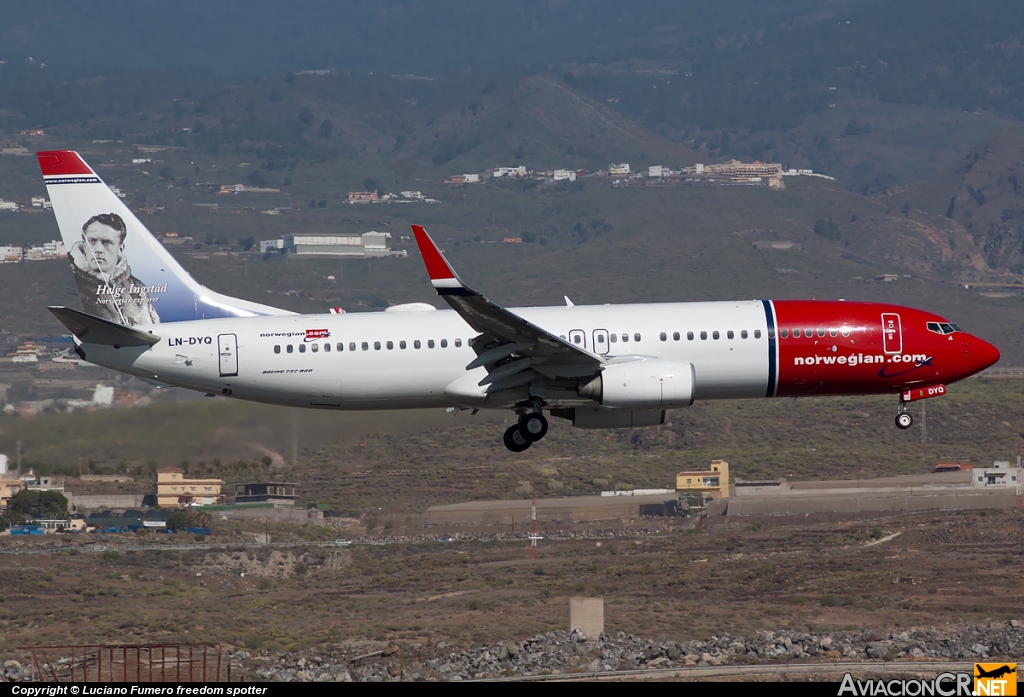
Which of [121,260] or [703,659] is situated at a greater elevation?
[121,260]

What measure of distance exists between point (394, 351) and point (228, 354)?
587 centimetres

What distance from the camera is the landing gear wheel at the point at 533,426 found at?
50.4 meters

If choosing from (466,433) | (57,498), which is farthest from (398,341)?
(466,433)

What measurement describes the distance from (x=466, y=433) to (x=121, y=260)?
73.7m

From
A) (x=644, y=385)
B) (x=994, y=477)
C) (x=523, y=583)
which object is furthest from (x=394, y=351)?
(x=994, y=477)

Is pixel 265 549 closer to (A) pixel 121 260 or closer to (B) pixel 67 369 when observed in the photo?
(A) pixel 121 260

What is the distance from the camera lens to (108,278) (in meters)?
52.1

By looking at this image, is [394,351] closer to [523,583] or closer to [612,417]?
[612,417]

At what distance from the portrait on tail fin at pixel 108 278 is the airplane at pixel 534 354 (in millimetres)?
66

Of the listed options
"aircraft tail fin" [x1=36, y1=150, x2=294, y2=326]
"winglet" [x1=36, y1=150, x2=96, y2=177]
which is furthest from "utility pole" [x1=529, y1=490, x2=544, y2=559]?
"winglet" [x1=36, y1=150, x2=96, y2=177]

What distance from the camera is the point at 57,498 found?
102 meters

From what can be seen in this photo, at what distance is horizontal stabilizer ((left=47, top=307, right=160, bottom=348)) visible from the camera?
157ft

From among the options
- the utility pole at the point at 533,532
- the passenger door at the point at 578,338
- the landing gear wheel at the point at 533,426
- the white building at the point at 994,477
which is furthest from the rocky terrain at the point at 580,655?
the white building at the point at 994,477

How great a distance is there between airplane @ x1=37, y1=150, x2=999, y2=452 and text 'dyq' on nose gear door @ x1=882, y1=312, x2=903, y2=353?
5 cm
